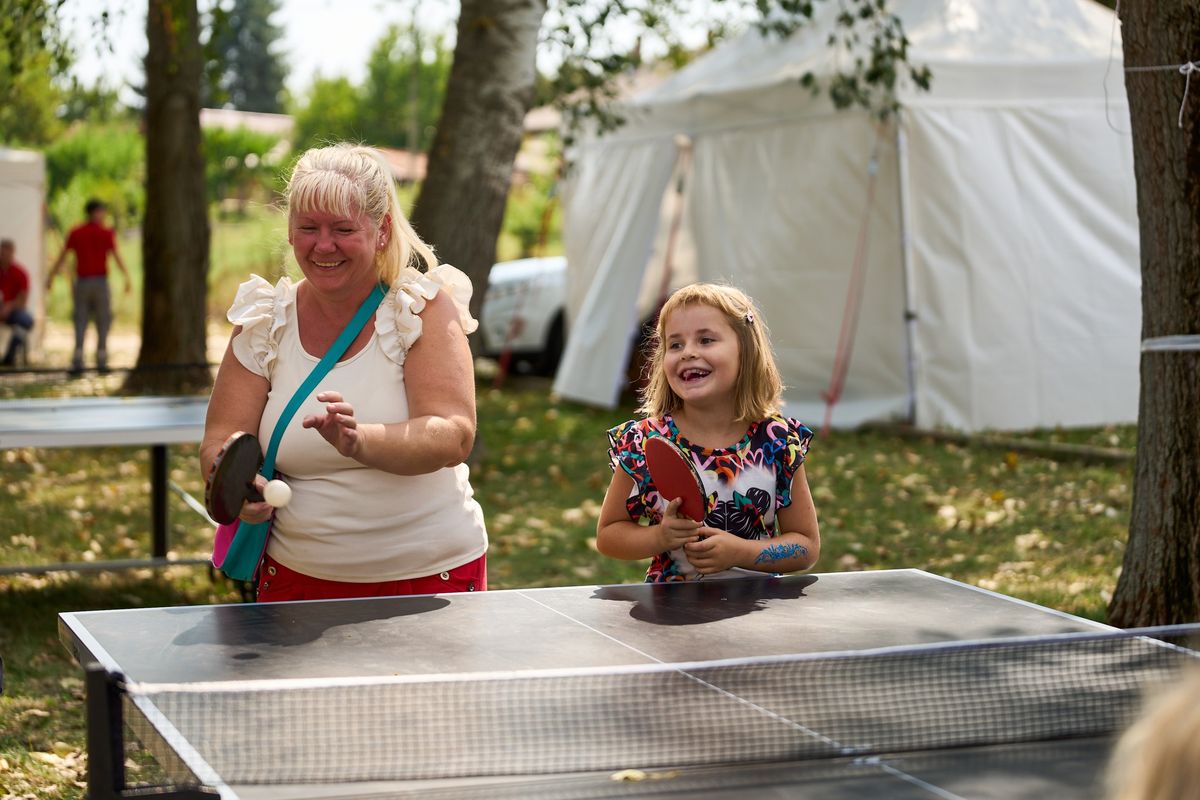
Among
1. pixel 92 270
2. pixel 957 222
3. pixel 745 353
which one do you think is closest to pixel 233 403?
pixel 745 353

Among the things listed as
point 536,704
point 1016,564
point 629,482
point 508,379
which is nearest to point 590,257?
point 508,379

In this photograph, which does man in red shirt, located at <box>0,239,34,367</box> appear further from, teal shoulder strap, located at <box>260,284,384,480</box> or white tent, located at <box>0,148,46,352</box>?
teal shoulder strap, located at <box>260,284,384,480</box>

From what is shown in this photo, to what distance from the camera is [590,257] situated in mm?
15797

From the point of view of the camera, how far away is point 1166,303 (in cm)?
545

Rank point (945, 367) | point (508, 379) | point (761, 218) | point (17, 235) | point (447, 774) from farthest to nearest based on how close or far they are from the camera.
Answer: point (17, 235) → point (508, 379) → point (761, 218) → point (945, 367) → point (447, 774)

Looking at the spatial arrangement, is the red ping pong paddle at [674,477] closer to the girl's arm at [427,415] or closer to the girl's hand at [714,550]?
the girl's hand at [714,550]

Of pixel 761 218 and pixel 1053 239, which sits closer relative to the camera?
pixel 1053 239

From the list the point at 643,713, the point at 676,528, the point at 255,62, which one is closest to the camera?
the point at 643,713

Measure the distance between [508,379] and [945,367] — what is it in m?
6.48

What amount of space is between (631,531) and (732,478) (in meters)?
0.28

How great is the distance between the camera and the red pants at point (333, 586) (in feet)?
11.7

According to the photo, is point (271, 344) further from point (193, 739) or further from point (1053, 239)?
point (1053, 239)

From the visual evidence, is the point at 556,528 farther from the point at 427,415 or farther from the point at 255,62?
the point at 255,62

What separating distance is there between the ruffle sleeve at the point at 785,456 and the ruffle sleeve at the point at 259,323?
3.99ft
